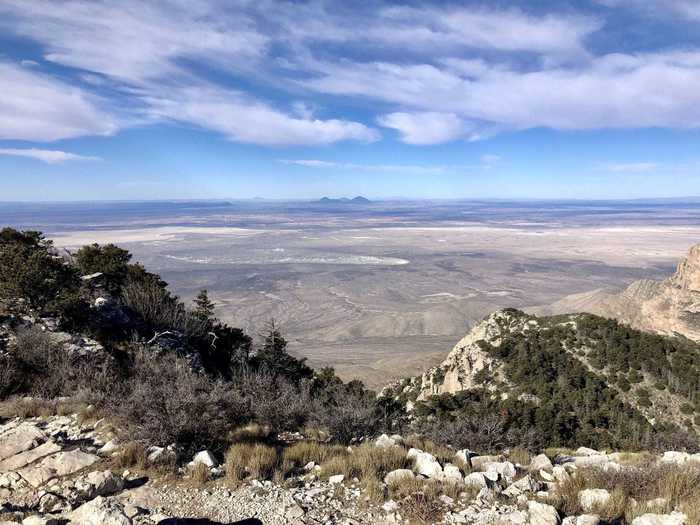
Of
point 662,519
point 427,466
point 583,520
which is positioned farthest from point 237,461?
point 662,519

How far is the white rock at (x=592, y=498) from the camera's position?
505 cm

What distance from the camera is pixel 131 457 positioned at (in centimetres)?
604

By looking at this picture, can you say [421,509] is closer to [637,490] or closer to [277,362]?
[637,490]

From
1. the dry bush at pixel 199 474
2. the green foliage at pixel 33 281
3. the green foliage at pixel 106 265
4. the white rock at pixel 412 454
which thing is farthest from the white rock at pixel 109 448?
the green foliage at pixel 106 265

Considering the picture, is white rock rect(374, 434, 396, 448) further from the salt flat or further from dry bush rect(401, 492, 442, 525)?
the salt flat

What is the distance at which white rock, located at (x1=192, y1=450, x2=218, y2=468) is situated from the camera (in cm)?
601

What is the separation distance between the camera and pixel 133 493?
5.36m

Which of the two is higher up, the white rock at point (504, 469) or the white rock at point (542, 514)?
the white rock at point (542, 514)

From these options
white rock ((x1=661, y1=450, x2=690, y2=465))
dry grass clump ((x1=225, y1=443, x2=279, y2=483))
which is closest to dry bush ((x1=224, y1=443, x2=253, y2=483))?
dry grass clump ((x1=225, y1=443, x2=279, y2=483))

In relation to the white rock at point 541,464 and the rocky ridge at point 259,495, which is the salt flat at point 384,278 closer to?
the white rock at point 541,464

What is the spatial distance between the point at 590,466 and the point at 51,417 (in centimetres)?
885

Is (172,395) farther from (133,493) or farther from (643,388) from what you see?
(643,388)

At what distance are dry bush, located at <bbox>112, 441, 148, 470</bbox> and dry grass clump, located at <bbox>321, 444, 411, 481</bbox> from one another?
2.51 metres

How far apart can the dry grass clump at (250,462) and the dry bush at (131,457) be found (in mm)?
1131
